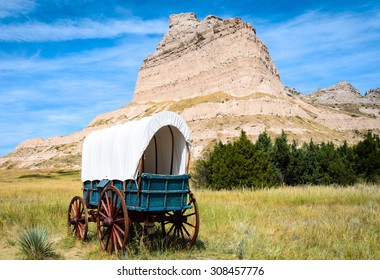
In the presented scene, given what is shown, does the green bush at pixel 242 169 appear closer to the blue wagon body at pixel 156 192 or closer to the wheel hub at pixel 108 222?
the blue wagon body at pixel 156 192

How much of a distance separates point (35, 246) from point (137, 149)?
3070mm

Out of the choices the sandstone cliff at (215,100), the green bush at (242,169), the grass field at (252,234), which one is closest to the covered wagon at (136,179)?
the grass field at (252,234)

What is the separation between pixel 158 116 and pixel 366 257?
5.04 metres

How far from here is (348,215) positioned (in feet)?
36.7

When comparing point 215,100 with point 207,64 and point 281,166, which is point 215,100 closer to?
point 207,64

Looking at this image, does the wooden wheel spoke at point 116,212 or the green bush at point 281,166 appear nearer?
the wooden wheel spoke at point 116,212

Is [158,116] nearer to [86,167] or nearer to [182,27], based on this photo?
[86,167]

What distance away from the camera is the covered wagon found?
24.2 feet

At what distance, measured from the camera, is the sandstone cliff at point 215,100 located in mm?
83688

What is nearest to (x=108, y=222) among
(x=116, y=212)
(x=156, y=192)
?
(x=116, y=212)

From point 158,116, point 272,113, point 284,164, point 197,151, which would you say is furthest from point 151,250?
point 272,113

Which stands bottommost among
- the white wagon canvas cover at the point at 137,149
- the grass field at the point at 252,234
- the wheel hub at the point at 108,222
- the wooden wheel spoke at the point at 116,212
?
the grass field at the point at 252,234

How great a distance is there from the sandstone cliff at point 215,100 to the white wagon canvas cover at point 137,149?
206 ft

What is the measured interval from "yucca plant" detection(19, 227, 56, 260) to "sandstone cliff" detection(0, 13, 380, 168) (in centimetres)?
6470
